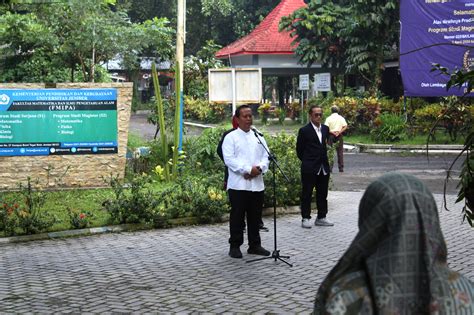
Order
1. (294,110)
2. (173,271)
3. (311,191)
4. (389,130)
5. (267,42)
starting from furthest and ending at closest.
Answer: (267,42) < (294,110) < (389,130) < (311,191) < (173,271)

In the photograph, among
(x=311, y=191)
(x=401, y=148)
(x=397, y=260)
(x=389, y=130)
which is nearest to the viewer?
(x=397, y=260)

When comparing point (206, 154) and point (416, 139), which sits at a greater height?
point (206, 154)

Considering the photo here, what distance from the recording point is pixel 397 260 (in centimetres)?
292

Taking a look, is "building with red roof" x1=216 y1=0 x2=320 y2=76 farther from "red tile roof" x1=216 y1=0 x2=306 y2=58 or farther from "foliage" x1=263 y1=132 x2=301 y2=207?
"foliage" x1=263 y1=132 x2=301 y2=207

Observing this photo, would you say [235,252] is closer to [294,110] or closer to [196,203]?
[196,203]

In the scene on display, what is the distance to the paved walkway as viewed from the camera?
25.2ft

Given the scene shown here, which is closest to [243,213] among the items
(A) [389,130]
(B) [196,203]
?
(B) [196,203]

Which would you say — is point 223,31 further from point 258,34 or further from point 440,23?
point 440,23

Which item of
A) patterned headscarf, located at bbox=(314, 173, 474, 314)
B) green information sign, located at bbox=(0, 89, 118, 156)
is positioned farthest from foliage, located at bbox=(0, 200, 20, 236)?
patterned headscarf, located at bbox=(314, 173, 474, 314)

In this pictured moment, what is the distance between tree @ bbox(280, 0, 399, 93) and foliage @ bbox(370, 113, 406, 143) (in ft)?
15.7

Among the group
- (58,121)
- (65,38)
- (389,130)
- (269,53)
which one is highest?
(269,53)

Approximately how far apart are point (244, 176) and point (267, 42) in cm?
3251

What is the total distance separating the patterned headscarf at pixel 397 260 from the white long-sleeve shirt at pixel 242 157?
649 centimetres

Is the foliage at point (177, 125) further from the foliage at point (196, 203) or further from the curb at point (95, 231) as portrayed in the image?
the curb at point (95, 231)
